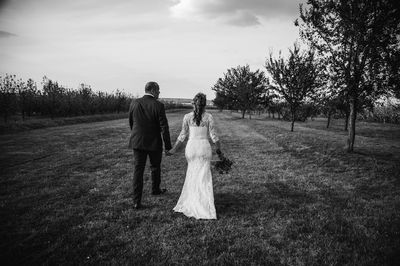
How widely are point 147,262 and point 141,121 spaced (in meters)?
3.25

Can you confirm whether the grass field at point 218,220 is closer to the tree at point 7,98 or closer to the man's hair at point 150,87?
the man's hair at point 150,87

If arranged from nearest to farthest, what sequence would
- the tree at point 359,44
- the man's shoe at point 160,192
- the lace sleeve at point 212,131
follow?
the lace sleeve at point 212,131 → the man's shoe at point 160,192 → the tree at point 359,44

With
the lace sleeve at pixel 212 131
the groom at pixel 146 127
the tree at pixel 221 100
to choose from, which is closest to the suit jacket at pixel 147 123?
the groom at pixel 146 127

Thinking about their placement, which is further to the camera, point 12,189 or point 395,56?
point 395,56

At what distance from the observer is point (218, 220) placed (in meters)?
5.32

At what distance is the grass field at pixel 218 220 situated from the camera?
4.07m

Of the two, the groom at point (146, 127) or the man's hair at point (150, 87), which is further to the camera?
the man's hair at point (150, 87)

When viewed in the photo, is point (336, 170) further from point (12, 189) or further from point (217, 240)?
point (12, 189)

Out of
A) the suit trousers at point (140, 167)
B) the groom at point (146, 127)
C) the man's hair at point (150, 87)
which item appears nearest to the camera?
the suit trousers at point (140, 167)

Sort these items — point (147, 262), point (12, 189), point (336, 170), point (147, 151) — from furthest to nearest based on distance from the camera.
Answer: point (336, 170)
point (12, 189)
point (147, 151)
point (147, 262)

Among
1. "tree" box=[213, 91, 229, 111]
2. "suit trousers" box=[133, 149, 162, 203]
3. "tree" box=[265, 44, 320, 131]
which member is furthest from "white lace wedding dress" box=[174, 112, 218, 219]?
"tree" box=[213, 91, 229, 111]

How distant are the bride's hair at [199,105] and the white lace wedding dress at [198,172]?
0.34 ft

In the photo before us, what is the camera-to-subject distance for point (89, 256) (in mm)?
3971

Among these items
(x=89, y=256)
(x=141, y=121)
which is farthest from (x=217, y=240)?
(x=141, y=121)
